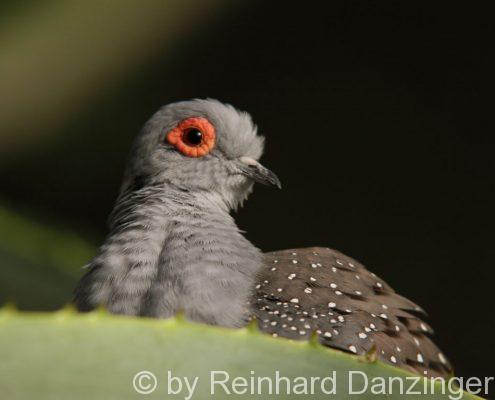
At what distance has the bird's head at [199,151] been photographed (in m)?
3.66

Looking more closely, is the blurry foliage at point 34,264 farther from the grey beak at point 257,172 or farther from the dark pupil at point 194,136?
the grey beak at point 257,172

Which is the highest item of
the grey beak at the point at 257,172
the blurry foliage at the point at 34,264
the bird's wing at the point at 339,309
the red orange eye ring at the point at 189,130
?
the red orange eye ring at the point at 189,130

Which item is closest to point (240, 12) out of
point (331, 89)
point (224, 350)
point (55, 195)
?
point (331, 89)

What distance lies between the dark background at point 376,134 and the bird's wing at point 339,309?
0.39 m

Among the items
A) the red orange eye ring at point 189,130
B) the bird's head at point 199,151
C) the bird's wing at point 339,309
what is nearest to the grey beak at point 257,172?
the bird's head at point 199,151

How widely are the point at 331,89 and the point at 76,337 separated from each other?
9.49 feet

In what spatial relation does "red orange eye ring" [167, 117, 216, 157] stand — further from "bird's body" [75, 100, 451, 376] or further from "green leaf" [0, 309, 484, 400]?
"green leaf" [0, 309, 484, 400]

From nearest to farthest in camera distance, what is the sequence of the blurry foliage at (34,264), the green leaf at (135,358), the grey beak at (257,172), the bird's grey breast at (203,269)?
the green leaf at (135,358) → the bird's grey breast at (203,269) → the blurry foliage at (34,264) → the grey beak at (257,172)

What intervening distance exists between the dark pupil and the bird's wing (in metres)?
0.67

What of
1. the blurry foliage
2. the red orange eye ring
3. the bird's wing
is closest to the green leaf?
the bird's wing

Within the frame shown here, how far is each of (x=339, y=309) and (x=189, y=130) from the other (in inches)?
46.5

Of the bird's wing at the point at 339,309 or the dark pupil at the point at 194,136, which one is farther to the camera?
the dark pupil at the point at 194,136

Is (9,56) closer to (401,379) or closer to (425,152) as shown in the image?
(425,152)

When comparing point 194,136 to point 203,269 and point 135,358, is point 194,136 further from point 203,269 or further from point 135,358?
point 135,358
